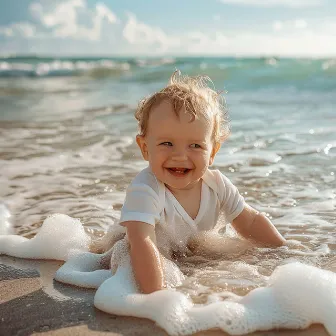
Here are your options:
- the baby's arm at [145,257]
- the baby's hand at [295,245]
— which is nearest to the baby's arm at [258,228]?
the baby's hand at [295,245]

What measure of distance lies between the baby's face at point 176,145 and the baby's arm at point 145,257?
1.09 ft

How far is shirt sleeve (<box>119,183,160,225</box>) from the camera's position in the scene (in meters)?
2.87

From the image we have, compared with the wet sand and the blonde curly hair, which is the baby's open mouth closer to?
the blonde curly hair

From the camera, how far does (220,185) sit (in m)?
3.34

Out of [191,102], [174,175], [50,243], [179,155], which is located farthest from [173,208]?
[50,243]

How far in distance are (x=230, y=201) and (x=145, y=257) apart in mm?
853

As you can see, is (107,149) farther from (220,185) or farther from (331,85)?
(331,85)

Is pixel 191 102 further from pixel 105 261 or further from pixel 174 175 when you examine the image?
pixel 105 261

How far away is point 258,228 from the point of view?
3400mm

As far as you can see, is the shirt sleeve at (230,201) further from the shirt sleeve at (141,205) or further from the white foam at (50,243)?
the white foam at (50,243)

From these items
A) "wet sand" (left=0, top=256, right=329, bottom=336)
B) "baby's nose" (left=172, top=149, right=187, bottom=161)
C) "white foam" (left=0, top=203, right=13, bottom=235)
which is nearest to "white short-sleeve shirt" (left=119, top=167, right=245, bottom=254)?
"baby's nose" (left=172, top=149, right=187, bottom=161)

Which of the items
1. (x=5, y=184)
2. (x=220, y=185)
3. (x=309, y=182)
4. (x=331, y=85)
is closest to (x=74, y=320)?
(x=220, y=185)

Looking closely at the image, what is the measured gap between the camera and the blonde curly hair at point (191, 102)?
296 cm

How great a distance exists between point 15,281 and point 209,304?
1063 mm
